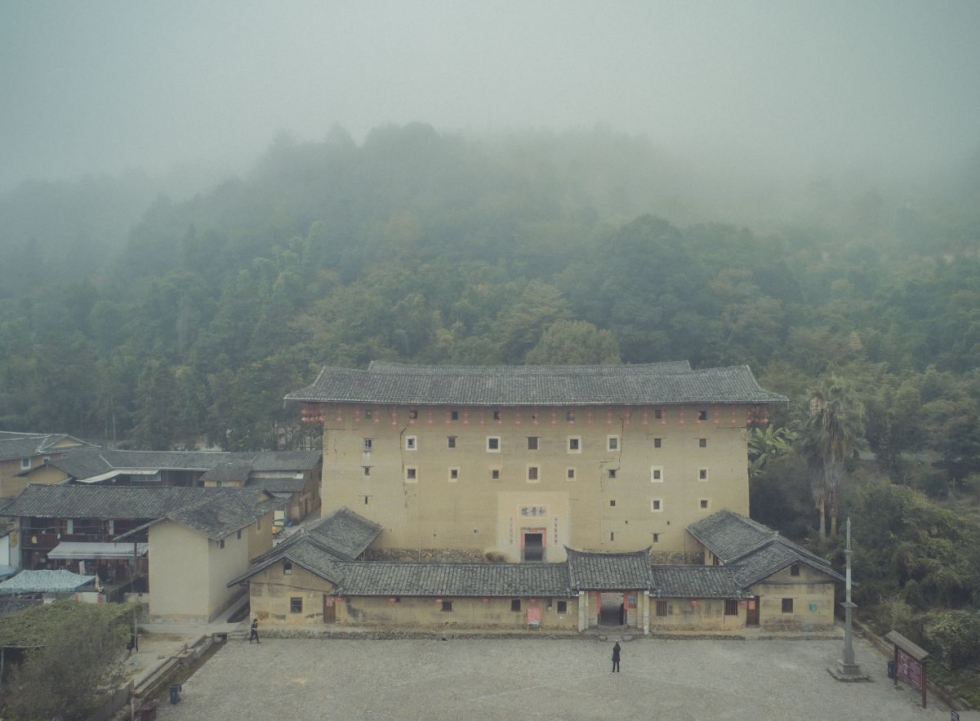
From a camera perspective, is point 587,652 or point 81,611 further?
point 587,652

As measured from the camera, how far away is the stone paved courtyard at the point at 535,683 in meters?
14.7

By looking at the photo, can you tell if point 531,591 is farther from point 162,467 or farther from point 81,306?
point 81,306

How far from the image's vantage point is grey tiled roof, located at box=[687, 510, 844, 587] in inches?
747

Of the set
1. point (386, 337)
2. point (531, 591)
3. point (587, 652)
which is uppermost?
point (386, 337)

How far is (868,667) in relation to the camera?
55.3 ft

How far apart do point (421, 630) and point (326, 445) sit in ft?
28.5

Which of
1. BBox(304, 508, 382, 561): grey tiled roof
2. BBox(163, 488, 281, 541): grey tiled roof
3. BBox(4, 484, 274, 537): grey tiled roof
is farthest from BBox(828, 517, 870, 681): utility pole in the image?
BBox(4, 484, 274, 537): grey tiled roof

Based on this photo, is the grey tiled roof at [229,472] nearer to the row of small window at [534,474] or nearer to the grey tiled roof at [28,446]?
the grey tiled roof at [28,446]

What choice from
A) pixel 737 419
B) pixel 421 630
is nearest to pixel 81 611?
pixel 421 630

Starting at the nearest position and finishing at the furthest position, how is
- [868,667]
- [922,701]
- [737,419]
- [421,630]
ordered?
[922,701]
[868,667]
[421,630]
[737,419]

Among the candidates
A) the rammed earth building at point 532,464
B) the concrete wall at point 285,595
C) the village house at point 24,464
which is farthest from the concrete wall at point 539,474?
the village house at point 24,464

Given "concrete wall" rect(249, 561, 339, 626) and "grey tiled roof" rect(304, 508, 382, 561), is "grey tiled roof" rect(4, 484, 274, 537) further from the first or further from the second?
"concrete wall" rect(249, 561, 339, 626)

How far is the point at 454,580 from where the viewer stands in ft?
64.2

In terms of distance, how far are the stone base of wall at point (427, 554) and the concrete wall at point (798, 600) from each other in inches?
379
